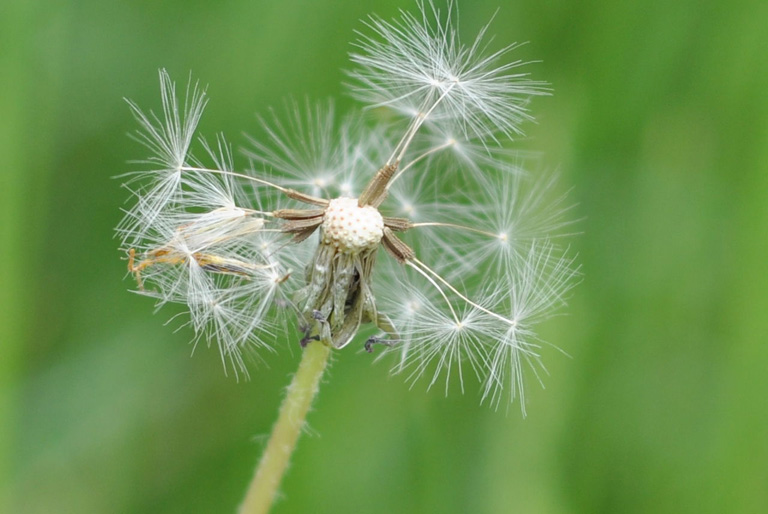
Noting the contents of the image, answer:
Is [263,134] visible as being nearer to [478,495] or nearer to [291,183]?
[291,183]

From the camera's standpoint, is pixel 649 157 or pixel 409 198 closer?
pixel 409 198

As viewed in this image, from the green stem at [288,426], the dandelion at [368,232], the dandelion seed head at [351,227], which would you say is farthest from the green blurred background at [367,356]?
the dandelion seed head at [351,227]

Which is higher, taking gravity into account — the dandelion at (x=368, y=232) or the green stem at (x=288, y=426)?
the dandelion at (x=368, y=232)

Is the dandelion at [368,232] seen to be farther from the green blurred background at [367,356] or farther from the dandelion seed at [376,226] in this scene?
the green blurred background at [367,356]

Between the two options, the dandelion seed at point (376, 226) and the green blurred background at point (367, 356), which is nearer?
the dandelion seed at point (376, 226)

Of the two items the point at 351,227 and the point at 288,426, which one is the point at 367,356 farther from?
the point at 351,227

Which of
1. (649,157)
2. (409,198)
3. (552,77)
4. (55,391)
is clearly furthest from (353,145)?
(55,391)

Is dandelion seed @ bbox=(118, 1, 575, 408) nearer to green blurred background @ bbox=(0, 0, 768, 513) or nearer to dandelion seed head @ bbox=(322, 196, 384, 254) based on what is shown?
dandelion seed head @ bbox=(322, 196, 384, 254)
